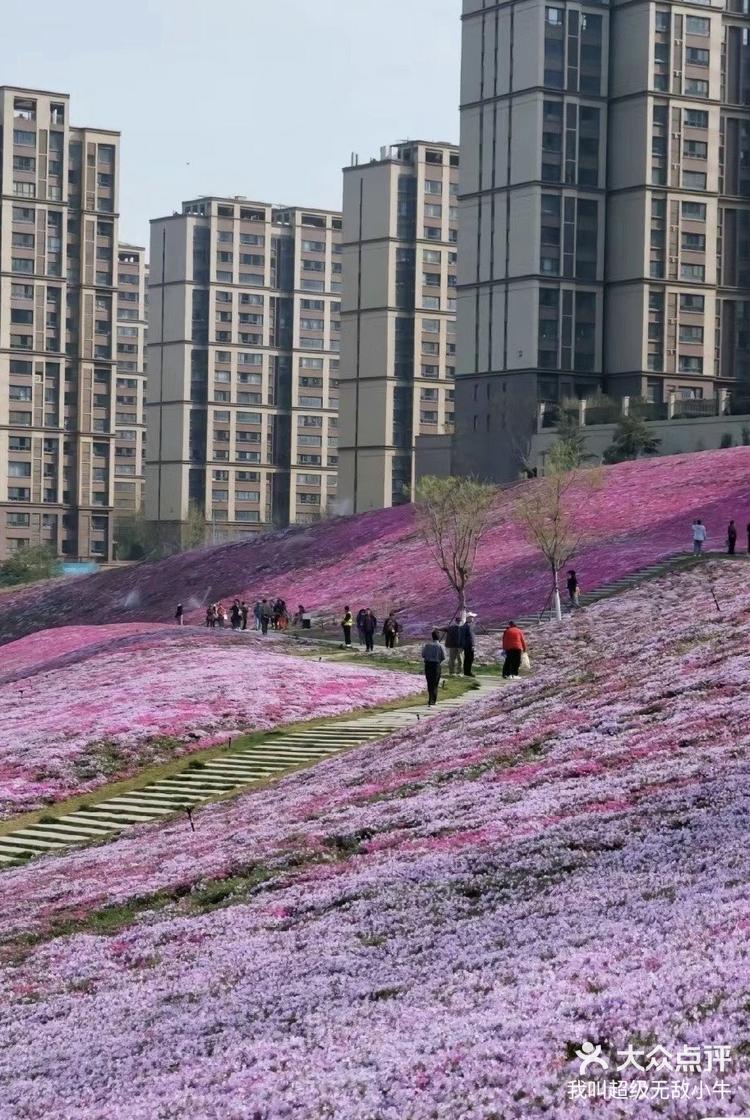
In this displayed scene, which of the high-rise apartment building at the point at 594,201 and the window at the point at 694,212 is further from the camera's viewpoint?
the window at the point at 694,212

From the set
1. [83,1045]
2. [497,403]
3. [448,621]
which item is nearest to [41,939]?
[83,1045]

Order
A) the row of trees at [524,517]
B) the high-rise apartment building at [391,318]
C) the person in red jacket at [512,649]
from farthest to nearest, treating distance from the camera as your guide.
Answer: the high-rise apartment building at [391,318], the row of trees at [524,517], the person in red jacket at [512,649]

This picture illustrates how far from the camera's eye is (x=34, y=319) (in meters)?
168

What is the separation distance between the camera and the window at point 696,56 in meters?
129

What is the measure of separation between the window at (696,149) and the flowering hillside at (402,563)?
44328 mm

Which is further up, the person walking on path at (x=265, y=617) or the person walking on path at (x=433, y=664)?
the person walking on path at (x=433, y=664)

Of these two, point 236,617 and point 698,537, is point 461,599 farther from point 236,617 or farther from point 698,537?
point 236,617

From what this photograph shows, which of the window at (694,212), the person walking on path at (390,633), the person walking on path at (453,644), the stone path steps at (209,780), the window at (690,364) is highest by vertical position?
the window at (694,212)

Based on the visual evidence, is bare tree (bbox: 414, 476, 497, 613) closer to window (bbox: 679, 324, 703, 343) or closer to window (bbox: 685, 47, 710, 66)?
window (bbox: 679, 324, 703, 343)

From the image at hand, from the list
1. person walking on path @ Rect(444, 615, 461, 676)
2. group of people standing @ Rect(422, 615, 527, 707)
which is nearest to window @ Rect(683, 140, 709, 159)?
group of people standing @ Rect(422, 615, 527, 707)

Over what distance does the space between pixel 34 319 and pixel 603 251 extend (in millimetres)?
62344

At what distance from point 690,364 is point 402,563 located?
5453 centimetres

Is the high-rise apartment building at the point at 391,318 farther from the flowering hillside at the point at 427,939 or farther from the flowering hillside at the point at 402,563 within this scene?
the flowering hillside at the point at 427,939

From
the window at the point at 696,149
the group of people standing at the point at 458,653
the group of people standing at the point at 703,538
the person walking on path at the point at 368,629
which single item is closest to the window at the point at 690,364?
the window at the point at 696,149
